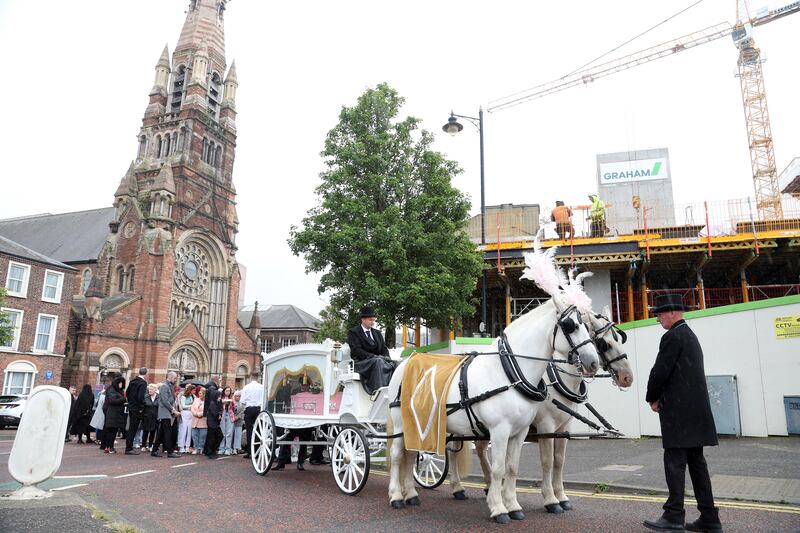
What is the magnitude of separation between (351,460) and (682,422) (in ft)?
13.4

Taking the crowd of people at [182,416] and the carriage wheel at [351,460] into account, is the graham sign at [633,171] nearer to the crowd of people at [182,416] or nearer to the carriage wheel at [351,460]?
the crowd of people at [182,416]

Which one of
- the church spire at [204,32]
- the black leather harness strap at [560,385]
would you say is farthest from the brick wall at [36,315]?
the black leather harness strap at [560,385]

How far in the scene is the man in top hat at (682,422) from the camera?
4.85 m

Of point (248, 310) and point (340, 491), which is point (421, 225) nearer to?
point (340, 491)

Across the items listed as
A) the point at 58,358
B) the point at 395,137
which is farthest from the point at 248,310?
the point at 395,137

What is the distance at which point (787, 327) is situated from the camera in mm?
12398

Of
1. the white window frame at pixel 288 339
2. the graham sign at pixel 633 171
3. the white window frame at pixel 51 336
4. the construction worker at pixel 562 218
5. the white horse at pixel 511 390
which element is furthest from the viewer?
the white window frame at pixel 288 339

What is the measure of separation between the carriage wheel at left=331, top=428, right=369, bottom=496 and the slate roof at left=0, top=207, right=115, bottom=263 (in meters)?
48.9

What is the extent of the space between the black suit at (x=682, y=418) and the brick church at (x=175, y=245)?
41927 millimetres

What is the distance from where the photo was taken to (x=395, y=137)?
1834 centimetres

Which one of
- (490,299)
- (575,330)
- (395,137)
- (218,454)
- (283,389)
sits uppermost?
(395,137)

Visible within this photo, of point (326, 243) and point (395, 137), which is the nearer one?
point (326, 243)

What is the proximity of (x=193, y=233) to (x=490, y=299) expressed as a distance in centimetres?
3321

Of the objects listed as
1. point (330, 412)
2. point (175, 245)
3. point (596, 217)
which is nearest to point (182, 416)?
point (330, 412)
